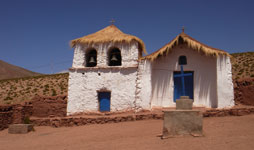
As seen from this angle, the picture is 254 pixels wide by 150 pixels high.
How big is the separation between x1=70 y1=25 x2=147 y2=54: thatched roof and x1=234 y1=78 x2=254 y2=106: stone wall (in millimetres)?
5963

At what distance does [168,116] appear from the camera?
5.97 metres

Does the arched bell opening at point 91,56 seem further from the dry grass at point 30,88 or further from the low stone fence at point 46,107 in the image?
the dry grass at point 30,88

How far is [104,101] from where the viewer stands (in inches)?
482

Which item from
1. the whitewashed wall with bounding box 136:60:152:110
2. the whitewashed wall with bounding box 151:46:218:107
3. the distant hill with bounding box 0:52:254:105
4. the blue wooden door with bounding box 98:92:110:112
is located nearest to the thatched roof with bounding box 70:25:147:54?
the whitewashed wall with bounding box 136:60:152:110

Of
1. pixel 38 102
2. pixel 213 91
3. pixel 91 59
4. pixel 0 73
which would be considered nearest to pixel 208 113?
pixel 213 91

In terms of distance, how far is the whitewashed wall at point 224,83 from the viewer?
1052 centimetres

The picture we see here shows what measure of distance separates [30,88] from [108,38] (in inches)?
842

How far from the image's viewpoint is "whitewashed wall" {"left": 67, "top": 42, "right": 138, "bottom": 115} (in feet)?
38.8

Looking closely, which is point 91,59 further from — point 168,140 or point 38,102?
point 168,140

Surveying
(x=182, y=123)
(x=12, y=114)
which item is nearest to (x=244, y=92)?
(x=182, y=123)

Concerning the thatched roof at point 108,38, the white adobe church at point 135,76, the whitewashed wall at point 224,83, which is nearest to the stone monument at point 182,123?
the white adobe church at point 135,76

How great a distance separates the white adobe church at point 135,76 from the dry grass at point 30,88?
13585mm

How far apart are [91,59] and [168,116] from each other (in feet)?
25.5

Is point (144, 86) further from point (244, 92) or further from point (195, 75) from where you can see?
point (244, 92)
